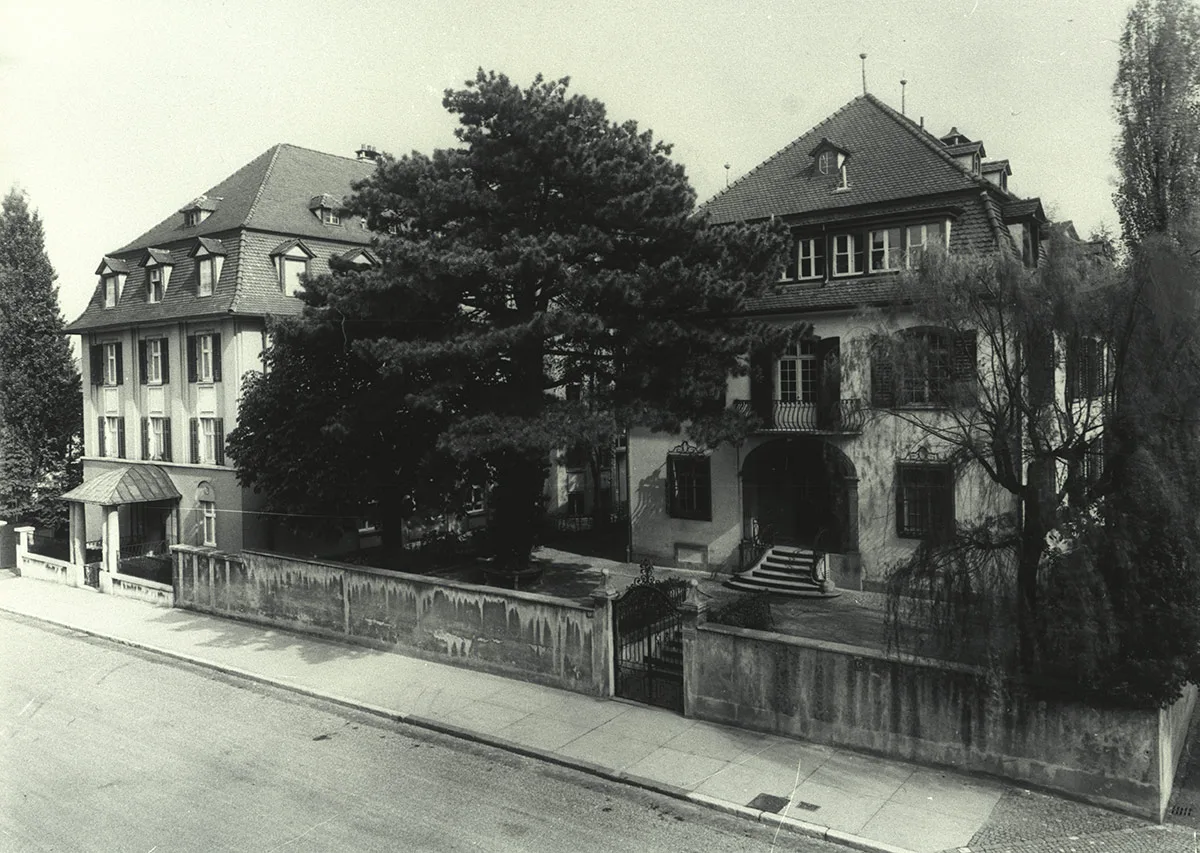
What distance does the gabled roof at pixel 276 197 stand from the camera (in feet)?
97.7

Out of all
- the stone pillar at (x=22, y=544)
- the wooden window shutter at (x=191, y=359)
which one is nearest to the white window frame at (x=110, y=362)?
the wooden window shutter at (x=191, y=359)

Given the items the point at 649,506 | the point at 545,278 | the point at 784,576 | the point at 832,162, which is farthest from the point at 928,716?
the point at 832,162

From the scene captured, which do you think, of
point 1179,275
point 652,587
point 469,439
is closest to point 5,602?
point 469,439

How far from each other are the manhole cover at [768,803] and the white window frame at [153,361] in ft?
88.6

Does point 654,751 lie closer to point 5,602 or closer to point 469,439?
point 469,439

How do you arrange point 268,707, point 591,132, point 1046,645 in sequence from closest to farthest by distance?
point 1046,645 → point 268,707 → point 591,132

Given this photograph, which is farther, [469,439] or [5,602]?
[5,602]

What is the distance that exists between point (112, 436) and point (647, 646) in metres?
26.2

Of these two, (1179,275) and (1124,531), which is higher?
(1179,275)

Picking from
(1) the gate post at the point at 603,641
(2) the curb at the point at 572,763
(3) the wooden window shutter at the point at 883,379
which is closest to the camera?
(2) the curb at the point at 572,763

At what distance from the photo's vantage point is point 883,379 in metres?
12.2

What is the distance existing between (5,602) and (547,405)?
661 inches

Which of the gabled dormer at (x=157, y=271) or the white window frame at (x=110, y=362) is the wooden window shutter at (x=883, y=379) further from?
the white window frame at (x=110, y=362)

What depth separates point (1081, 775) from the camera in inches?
411
